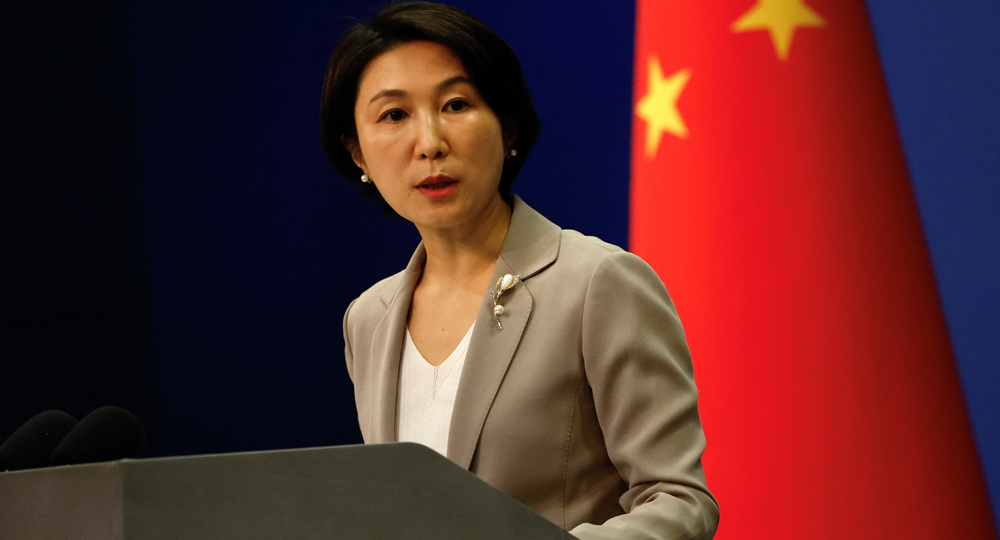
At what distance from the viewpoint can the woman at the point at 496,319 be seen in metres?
1.07

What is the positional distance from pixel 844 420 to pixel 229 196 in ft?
4.81

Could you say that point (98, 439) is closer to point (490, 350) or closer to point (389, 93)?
point (490, 350)

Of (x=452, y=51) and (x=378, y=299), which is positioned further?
(x=378, y=299)

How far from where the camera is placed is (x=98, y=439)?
0.73 m

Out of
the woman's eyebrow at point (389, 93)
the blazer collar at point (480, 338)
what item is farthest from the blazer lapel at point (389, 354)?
the woman's eyebrow at point (389, 93)

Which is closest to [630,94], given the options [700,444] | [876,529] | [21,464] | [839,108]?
[839,108]

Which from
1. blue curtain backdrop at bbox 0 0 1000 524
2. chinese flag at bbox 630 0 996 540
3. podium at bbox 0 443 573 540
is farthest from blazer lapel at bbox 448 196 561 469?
blue curtain backdrop at bbox 0 0 1000 524

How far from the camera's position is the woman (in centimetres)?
107

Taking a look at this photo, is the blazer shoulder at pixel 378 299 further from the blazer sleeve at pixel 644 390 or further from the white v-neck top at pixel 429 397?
the blazer sleeve at pixel 644 390

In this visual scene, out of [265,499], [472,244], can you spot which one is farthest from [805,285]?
[265,499]

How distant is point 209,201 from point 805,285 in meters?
1.37

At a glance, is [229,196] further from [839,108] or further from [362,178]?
[839,108]

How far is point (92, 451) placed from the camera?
73cm

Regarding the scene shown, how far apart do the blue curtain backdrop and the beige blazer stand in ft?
3.53
